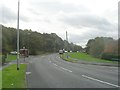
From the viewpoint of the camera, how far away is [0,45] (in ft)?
236

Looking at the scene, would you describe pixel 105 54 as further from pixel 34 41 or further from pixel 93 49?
pixel 34 41

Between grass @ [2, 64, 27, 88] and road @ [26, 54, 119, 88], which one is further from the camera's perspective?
grass @ [2, 64, 27, 88]

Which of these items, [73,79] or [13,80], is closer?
[13,80]

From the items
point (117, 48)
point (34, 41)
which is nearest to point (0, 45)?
point (117, 48)

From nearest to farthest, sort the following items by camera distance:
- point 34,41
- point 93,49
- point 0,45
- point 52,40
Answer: point 0,45
point 93,49
point 34,41
point 52,40

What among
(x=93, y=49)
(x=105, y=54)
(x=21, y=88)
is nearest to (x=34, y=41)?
(x=93, y=49)

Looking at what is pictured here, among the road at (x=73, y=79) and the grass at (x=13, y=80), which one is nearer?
the road at (x=73, y=79)

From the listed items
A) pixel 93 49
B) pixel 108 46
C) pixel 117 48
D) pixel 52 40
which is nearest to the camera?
pixel 117 48

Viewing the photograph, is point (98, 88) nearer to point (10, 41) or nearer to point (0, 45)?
point (0, 45)

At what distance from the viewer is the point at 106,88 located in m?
12.5

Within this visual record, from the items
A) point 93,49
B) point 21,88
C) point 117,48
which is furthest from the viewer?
point 93,49

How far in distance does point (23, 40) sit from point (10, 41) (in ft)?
22.7

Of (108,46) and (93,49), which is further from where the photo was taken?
(93,49)

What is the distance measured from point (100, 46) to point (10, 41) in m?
42.3
